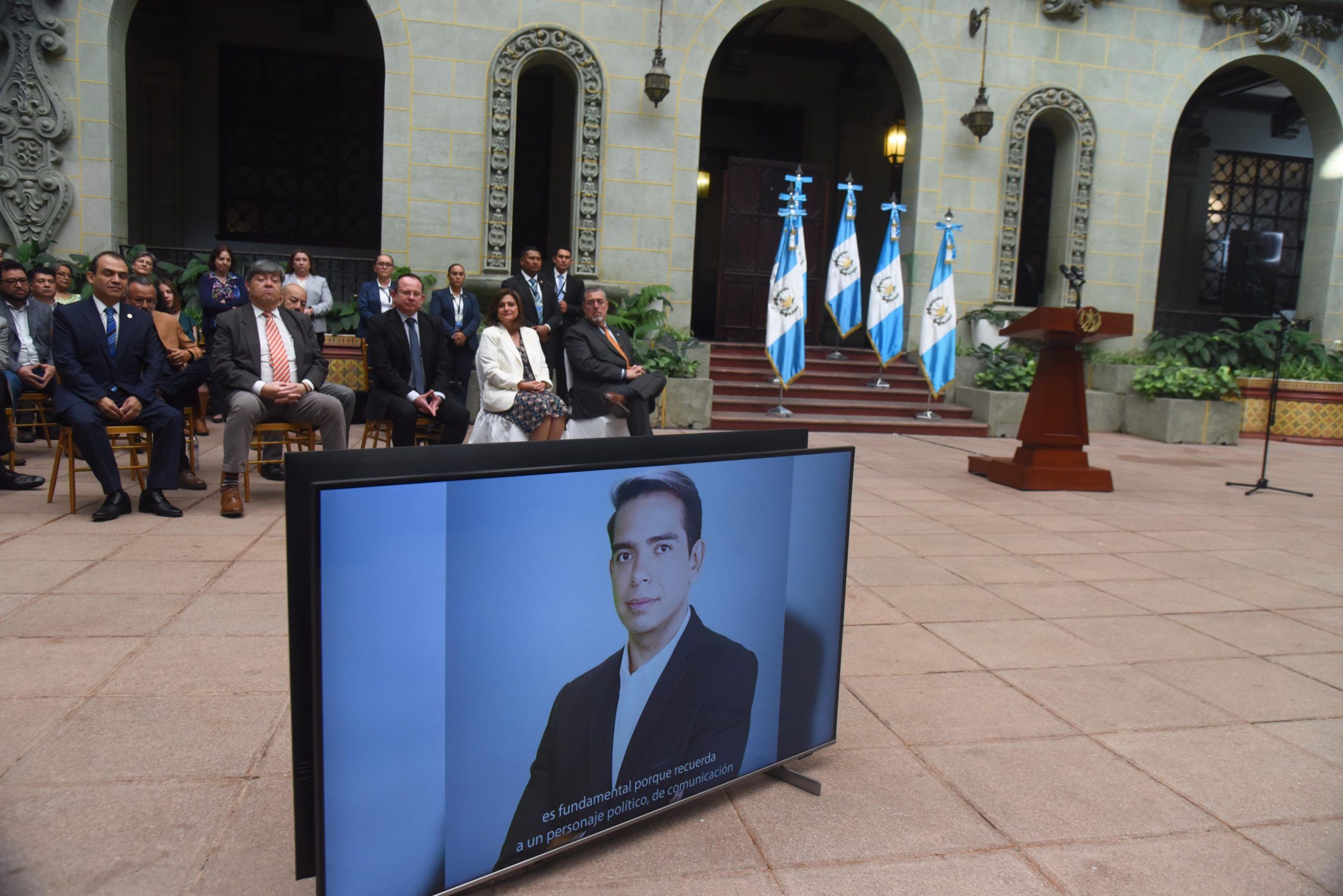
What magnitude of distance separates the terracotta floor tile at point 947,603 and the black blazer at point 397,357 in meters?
4.01

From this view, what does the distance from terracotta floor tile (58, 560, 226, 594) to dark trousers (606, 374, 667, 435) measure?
10.7 feet

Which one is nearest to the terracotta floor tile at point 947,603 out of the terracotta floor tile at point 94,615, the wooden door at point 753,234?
the terracotta floor tile at point 94,615

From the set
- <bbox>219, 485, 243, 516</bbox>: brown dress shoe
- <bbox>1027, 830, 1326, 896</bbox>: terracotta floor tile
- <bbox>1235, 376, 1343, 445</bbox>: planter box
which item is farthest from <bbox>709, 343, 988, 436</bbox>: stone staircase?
<bbox>1027, 830, 1326, 896</bbox>: terracotta floor tile

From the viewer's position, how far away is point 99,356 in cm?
582

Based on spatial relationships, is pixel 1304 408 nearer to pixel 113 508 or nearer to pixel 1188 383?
pixel 1188 383

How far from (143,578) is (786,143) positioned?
1533 centimetres

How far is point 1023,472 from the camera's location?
8.02 metres

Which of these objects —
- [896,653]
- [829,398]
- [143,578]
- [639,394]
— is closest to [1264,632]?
[896,653]

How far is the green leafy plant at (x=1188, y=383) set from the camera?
12305mm

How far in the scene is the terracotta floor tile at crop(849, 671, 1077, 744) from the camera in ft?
9.87

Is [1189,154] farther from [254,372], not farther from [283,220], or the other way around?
[254,372]

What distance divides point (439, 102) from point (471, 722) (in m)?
11.2

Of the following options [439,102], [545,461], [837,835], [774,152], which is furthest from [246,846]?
[774,152]

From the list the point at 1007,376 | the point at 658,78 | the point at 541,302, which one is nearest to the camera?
the point at 541,302
